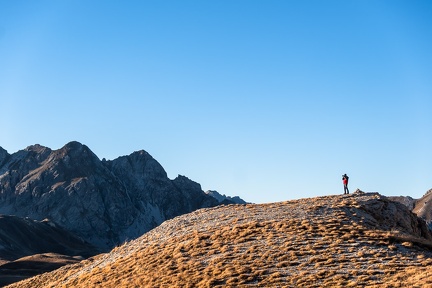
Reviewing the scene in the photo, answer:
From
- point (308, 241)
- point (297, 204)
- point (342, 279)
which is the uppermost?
point (297, 204)

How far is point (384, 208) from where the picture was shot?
4950cm

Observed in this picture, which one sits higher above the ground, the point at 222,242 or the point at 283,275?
the point at 222,242

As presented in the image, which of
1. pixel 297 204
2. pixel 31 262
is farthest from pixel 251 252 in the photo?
pixel 31 262

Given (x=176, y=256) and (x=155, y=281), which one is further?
(x=176, y=256)

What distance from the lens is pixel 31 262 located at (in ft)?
466

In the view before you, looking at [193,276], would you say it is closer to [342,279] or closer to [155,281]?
[155,281]

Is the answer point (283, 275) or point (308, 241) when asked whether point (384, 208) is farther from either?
point (283, 275)

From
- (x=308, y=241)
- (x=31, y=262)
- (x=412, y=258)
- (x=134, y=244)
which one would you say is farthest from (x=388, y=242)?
(x=31, y=262)

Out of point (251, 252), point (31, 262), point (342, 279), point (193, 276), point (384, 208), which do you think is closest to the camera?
point (342, 279)

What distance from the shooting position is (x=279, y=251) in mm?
39312

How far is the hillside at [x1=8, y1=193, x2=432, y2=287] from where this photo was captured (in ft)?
112

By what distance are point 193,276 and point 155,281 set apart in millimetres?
2961

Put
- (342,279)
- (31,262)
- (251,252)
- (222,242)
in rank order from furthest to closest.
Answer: (31,262), (222,242), (251,252), (342,279)

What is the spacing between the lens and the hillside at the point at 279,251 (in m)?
34.2
